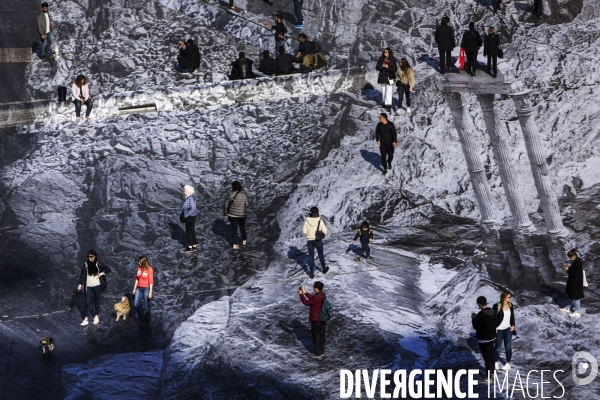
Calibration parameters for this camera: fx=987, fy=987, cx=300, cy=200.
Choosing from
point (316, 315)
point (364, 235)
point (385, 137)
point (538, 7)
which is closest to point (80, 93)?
point (385, 137)

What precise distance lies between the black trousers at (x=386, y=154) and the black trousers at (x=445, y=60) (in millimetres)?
4153

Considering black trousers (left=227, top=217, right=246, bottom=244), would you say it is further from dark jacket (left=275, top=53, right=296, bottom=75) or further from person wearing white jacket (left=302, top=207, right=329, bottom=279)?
dark jacket (left=275, top=53, right=296, bottom=75)

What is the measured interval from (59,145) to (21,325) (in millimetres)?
6850

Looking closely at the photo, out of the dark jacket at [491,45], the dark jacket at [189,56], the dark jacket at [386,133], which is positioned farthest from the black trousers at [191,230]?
the dark jacket at [491,45]

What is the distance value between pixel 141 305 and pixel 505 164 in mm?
9526

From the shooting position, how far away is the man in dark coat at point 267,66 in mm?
25641

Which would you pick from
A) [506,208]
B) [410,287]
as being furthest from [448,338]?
[506,208]

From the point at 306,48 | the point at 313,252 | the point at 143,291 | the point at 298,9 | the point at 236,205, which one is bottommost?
the point at 143,291

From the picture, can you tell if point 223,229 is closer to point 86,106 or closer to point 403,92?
point 403,92

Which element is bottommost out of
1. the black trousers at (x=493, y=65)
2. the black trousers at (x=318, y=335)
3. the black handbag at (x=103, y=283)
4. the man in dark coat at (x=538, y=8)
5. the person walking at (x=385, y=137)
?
the black trousers at (x=318, y=335)

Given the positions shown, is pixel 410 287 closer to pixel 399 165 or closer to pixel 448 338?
pixel 448 338

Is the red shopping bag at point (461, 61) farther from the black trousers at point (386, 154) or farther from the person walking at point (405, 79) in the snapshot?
the black trousers at point (386, 154)

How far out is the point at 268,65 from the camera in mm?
25641

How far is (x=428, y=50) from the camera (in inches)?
1051
